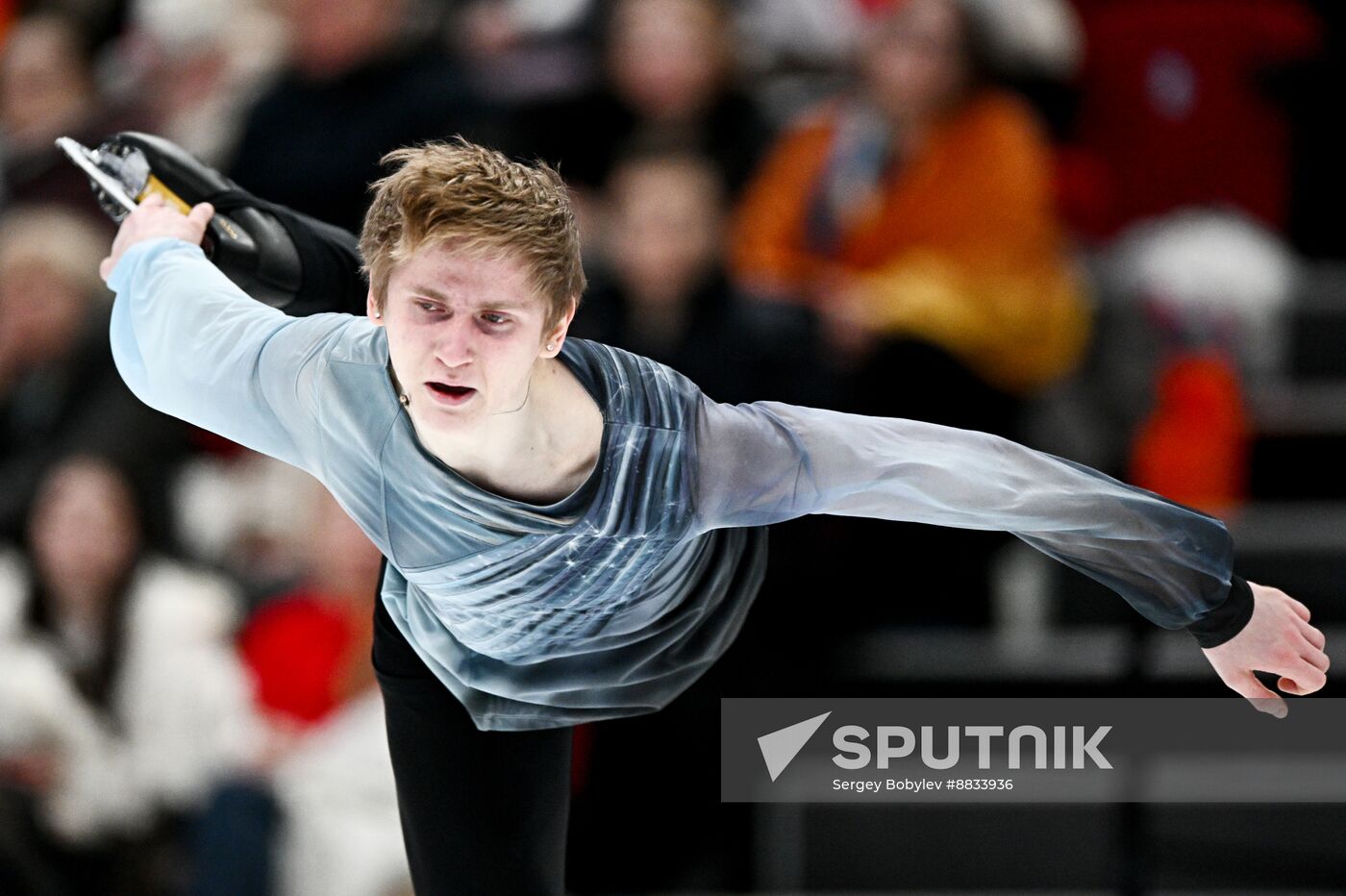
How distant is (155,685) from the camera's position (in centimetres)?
512

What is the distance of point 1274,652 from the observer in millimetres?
2783

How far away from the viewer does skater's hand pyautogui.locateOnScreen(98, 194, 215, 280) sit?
9.92 ft

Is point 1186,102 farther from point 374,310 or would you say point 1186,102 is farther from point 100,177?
point 374,310

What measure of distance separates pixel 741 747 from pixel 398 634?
4.67 ft

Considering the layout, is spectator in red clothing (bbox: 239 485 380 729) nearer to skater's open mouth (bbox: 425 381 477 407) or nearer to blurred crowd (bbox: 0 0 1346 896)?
blurred crowd (bbox: 0 0 1346 896)

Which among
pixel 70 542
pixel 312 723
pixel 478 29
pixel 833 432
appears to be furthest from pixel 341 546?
pixel 833 432

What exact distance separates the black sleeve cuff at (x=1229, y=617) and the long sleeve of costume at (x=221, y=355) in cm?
128

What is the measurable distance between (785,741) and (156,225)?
1.81 metres

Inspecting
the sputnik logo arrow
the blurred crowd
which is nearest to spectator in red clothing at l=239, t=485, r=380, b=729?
the blurred crowd

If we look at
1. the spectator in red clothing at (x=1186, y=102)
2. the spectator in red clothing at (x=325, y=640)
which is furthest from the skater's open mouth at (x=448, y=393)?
→ the spectator in red clothing at (x=1186, y=102)

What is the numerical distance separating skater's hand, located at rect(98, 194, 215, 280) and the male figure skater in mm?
18

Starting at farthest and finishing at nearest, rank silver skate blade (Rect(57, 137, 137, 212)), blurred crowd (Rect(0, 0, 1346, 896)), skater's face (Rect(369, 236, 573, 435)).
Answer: blurred crowd (Rect(0, 0, 1346, 896))
silver skate blade (Rect(57, 137, 137, 212))
skater's face (Rect(369, 236, 573, 435))

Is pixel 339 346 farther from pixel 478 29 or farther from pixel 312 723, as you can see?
pixel 478 29

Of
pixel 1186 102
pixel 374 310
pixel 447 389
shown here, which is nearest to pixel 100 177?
pixel 374 310
